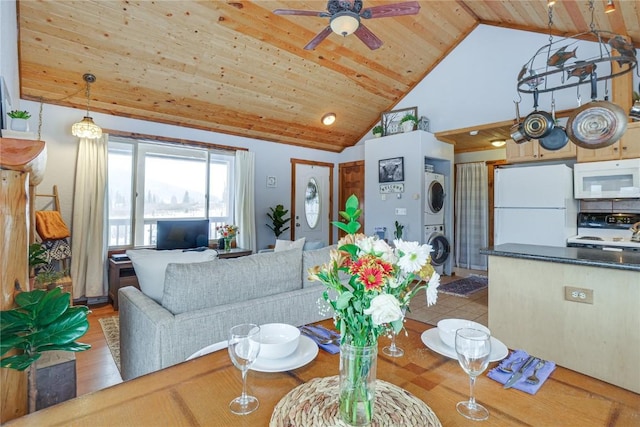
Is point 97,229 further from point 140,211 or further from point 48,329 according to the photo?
point 48,329

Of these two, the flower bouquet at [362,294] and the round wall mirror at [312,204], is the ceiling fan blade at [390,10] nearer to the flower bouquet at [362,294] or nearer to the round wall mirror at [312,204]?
the flower bouquet at [362,294]

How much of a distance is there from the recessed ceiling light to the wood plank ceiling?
10 centimetres

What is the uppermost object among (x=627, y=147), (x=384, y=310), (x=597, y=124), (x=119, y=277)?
(x=627, y=147)

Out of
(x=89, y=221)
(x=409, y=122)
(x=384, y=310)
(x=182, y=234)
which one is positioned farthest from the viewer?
(x=409, y=122)

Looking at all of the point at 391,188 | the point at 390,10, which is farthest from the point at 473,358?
the point at 391,188

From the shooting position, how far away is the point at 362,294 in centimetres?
73

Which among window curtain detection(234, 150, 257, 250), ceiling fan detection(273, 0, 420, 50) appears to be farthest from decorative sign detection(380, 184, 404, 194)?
ceiling fan detection(273, 0, 420, 50)

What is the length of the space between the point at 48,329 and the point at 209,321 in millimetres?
881

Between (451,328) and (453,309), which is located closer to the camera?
(451,328)

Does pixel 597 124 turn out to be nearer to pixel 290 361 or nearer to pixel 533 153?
pixel 533 153

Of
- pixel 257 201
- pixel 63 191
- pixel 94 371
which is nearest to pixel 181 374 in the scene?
pixel 94 371

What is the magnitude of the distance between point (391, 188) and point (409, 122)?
43.5 inches

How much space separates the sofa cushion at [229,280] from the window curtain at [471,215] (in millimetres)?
4772

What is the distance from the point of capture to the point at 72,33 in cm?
328
